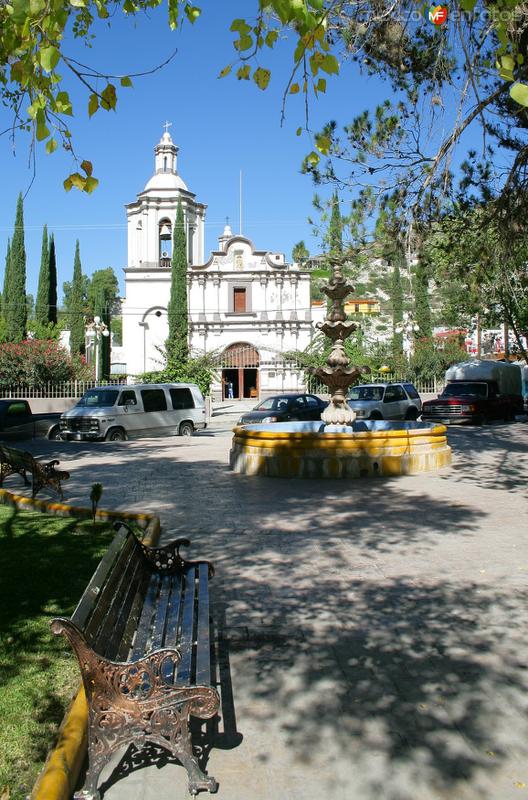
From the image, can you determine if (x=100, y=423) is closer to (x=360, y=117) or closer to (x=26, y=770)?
(x=360, y=117)

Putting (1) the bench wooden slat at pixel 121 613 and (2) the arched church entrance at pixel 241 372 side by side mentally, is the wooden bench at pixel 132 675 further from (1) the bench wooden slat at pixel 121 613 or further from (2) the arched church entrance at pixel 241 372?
(2) the arched church entrance at pixel 241 372

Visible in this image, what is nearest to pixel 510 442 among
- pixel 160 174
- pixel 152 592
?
pixel 152 592

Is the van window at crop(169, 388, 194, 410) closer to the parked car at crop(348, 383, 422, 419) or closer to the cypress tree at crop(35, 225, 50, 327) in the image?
the parked car at crop(348, 383, 422, 419)

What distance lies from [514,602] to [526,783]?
274 centimetres

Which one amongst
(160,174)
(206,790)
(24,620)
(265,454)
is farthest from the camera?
(160,174)

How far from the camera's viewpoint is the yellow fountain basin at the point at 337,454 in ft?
43.9

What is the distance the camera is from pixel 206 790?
338cm

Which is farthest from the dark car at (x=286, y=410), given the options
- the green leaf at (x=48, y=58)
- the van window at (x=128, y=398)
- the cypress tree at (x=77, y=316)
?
the cypress tree at (x=77, y=316)

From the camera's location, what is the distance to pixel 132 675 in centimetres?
353

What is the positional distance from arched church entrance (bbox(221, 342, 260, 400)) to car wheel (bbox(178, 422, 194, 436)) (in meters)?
29.8

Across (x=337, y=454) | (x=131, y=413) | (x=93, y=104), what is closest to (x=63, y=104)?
(x=93, y=104)

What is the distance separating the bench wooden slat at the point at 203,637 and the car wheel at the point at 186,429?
17627 mm

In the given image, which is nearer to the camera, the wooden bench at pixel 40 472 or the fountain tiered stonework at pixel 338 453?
the wooden bench at pixel 40 472

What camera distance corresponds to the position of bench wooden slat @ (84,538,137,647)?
3793 millimetres
